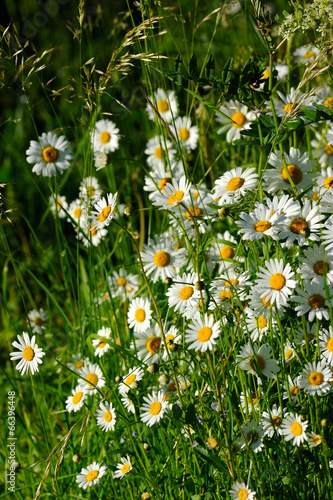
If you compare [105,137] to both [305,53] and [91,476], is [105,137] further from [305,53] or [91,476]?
[91,476]

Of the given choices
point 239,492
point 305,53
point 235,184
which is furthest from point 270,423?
point 305,53

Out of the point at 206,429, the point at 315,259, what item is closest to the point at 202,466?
the point at 206,429

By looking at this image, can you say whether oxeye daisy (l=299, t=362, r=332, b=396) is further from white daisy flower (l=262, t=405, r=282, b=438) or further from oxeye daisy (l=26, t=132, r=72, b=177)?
oxeye daisy (l=26, t=132, r=72, b=177)

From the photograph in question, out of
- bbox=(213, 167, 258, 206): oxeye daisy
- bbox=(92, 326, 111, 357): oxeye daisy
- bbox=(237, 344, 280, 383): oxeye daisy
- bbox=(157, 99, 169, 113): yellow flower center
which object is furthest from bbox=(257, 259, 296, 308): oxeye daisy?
bbox=(157, 99, 169, 113): yellow flower center

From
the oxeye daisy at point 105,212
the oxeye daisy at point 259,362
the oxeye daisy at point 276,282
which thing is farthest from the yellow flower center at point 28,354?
the oxeye daisy at point 276,282

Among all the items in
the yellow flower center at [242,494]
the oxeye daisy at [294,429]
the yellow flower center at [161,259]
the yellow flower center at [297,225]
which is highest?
the yellow flower center at [161,259]

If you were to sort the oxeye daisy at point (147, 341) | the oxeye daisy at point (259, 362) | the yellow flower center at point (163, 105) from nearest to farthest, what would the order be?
the oxeye daisy at point (259, 362)
the oxeye daisy at point (147, 341)
the yellow flower center at point (163, 105)

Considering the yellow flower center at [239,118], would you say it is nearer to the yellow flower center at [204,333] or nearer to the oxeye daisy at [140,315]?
the oxeye daisy at [140,315]
